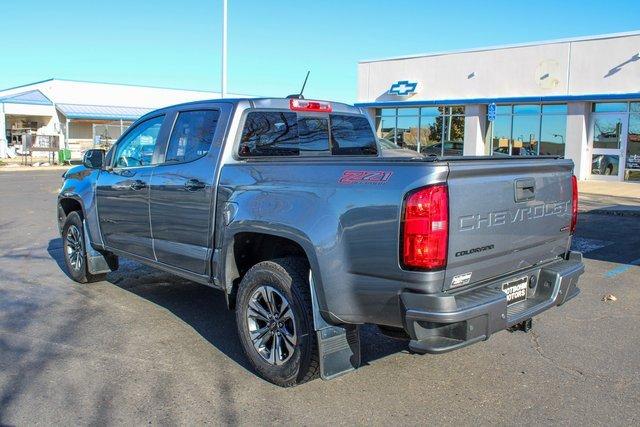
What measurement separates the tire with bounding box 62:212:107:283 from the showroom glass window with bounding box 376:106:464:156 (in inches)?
739

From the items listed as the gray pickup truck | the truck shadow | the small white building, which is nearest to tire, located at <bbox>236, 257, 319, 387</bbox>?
the gray pickup truck

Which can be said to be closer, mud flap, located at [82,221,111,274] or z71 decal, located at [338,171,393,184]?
z71 decal, located at [338,171,393,184]

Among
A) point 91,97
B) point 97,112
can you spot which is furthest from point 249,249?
point 91,97

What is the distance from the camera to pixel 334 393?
13.6 feet

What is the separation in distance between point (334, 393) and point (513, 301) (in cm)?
137

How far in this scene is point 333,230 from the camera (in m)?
3.73

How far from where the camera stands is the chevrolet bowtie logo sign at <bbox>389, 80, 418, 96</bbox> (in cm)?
2661

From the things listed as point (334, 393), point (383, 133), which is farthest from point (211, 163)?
point (383, 133)

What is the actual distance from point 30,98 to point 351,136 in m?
46.8

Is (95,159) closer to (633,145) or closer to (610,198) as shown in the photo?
(610,198)

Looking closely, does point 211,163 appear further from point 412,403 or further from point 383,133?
point 383,133

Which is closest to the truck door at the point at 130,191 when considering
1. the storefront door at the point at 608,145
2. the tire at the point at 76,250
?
the tire at the point at 76,250

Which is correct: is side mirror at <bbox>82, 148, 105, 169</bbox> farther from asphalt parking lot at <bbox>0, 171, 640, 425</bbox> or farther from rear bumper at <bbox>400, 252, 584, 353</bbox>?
rear bumper at <bbox>400, 252, 584, 353</bbox>

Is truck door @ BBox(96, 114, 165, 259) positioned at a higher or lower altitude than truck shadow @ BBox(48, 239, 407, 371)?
higher
